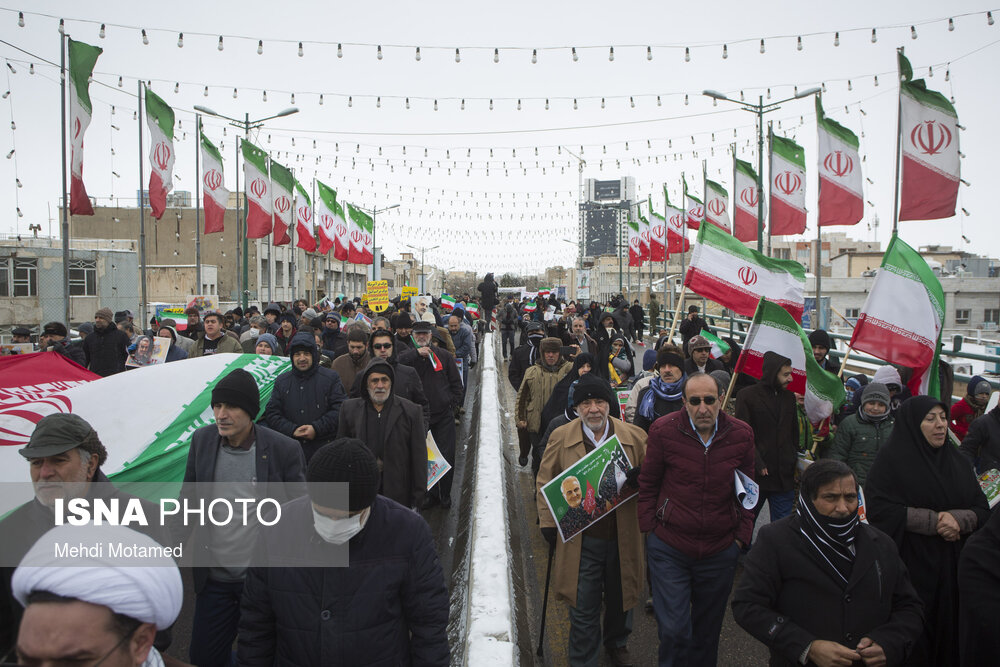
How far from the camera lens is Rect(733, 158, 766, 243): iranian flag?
20.2 meters

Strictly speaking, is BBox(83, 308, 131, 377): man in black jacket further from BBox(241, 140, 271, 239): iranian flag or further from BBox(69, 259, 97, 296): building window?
BBox(69, 259, 97, 296): building window

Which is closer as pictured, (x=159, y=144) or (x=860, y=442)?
(x=860, y=442)

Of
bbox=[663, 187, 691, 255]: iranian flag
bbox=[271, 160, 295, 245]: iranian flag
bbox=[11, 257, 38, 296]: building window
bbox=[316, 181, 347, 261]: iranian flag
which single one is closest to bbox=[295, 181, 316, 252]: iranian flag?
bbox=[316, 181, 347, 261]: iranian flag

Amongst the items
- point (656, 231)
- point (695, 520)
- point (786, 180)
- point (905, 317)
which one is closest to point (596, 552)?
point (695, 520)

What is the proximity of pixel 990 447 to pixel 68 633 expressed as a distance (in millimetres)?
5089

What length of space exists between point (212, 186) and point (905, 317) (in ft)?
59.9

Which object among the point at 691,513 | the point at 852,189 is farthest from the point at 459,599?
the point at 852,189

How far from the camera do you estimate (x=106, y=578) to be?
1621 millimetres

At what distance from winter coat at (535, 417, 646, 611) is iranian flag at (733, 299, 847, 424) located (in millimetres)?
2149

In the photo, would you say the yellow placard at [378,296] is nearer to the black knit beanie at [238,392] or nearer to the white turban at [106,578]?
the black knit beanie at [238,392]

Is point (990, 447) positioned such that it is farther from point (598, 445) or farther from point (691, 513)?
point (598, 445)

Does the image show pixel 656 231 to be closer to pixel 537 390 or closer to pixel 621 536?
pixel 537 390

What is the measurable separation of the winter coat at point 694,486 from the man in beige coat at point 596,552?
0.97ft

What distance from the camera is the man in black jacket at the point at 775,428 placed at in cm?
532
